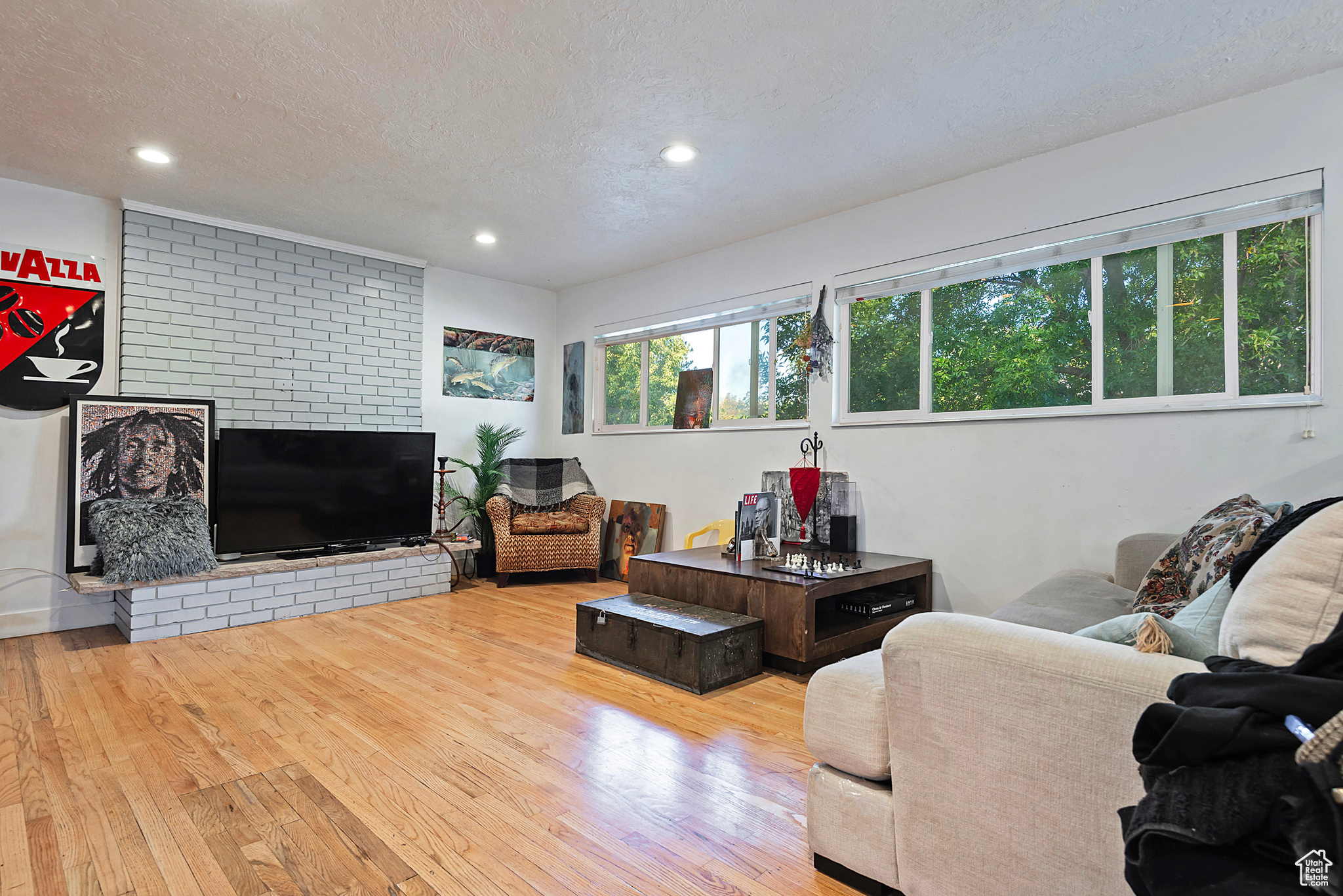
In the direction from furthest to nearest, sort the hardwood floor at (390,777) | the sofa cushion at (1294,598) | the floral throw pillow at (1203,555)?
the floral throw pillow at (1203,555), the hardwood floor at (390,777), the sofa cushion at (1294,598)

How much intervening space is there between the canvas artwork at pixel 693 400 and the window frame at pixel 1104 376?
1168mm

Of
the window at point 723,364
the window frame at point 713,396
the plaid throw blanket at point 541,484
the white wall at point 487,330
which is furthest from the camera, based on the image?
the white wall at point 487,330

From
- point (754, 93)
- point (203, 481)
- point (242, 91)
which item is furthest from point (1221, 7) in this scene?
point (203, 481)

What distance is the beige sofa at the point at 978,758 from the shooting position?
1.18m

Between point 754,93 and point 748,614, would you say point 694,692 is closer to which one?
point 748,614

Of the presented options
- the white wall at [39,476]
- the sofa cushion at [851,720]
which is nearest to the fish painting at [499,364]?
the white wall at [39,476]

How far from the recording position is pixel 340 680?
3.05 m

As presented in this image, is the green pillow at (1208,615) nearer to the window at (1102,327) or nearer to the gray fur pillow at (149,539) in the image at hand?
the window at (1102,327)

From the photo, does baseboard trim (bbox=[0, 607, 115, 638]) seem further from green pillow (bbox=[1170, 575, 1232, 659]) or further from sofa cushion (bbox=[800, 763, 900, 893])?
green pillow (bbox=[1170, 575, 1232, 659])

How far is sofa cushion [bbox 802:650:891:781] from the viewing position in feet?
4.98

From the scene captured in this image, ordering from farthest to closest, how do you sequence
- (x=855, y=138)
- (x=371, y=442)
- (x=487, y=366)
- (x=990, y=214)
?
(x=487, y=366) → (x=371, y=442) → (x=990, y=214) → (x=855, y=138)

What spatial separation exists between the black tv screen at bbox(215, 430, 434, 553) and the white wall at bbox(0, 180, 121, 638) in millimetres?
799

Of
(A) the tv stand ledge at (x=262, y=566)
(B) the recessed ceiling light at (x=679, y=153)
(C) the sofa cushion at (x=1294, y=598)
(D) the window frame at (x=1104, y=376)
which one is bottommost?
(A) the tv stand ledge at (x=262, y=566)

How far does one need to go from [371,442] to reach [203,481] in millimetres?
1033
